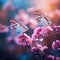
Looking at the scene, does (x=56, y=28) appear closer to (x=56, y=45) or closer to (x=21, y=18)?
(x=56, y=45)

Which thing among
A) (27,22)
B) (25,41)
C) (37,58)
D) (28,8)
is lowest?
(37,58)

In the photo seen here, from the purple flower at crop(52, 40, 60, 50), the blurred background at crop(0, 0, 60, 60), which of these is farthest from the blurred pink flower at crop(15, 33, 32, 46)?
the purple flower at crop(52, 40, 60, 50)

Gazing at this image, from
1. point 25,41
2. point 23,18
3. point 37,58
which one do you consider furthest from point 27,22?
point 37,58

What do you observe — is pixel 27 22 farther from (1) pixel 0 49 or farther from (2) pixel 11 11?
(1) pixel 0 49

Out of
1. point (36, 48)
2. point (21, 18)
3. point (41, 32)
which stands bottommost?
point (36, 48)

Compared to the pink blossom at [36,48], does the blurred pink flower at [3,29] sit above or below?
above

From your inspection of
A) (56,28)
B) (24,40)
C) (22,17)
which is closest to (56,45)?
(56,28)

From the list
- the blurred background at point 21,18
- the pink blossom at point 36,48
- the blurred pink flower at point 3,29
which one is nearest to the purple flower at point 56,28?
the blurred background at point 21,18

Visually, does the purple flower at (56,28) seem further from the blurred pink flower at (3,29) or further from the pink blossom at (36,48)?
the blurred pink flower at (3,29)
